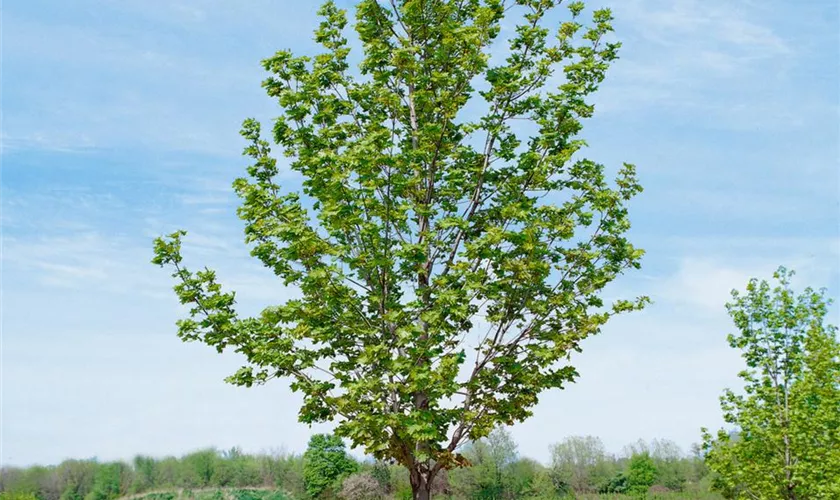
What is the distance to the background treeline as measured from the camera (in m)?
51.3

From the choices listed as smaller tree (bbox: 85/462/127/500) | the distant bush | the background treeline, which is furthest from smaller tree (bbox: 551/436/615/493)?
smaller tree (bbox: 85/462/127/500)

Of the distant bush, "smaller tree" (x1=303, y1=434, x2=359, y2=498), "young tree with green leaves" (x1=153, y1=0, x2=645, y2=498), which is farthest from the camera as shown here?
"smaller tree" (x1=303, y1=434, x2=359, y2=498)

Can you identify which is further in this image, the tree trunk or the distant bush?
the distant bush

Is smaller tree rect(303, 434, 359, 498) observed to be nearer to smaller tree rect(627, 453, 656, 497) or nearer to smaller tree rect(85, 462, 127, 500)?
smaller tree rect(85, 462, 127, 500)

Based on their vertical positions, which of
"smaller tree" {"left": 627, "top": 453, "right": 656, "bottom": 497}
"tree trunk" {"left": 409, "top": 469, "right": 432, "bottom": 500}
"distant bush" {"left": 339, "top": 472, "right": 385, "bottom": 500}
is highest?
"tree trunk" {"left": 409, "top": 469, "right": 432, "bottom": 500}

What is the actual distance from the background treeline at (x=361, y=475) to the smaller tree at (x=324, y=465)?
3.1 inches

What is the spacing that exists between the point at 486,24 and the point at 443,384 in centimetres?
693

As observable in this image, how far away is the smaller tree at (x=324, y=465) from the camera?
58.1m

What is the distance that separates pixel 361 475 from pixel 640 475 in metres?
26.1

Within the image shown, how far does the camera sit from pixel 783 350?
22078 millimetres

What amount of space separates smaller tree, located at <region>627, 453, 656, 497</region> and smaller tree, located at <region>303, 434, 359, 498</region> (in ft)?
78.6

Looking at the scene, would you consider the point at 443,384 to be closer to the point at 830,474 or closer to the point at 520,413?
the point at 520,413

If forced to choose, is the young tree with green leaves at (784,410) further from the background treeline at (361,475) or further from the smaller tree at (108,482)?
the smaller tree at (108,482)

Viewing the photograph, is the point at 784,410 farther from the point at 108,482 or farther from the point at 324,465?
the point at 108,482
